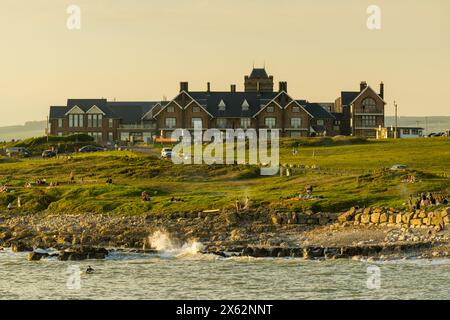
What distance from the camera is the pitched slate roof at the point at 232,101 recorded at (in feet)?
531

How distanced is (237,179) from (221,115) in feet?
219

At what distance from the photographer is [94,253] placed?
62.0 m

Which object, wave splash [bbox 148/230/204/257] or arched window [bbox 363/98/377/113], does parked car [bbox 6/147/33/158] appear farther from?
wave splash [bbox 148/230/204/257]

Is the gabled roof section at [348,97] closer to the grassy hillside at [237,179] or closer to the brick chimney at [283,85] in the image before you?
the brick chimney at [283,85]

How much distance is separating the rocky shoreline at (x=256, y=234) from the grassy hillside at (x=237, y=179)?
2.89m

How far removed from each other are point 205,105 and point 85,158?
39375mm

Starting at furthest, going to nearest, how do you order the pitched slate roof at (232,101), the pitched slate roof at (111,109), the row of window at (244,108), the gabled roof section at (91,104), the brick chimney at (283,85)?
the pitched slate roof at (111,109) < the gabled roof section at (91,104) < the brick chimney at (283,85) < the pitched slate roof at (232,101) < the row of window at (244,108)

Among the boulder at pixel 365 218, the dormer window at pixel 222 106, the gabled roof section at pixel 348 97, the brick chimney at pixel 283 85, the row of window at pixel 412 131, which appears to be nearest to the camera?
the boulder at pixel 365 218

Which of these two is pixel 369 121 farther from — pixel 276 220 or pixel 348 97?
pixel 276 220

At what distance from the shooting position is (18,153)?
5719 inches

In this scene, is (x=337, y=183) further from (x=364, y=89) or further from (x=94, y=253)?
(x=364, y=89)

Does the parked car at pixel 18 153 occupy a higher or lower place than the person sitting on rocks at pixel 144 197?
higher

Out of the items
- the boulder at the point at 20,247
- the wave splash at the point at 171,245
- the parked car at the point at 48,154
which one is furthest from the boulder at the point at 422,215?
the parked car at the point at 48,154

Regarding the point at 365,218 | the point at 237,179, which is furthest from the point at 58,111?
the point at 365,218
